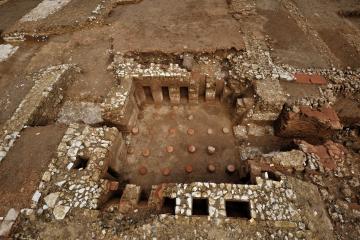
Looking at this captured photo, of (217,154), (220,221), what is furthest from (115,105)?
(220,221)

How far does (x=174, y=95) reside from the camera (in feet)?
20.0

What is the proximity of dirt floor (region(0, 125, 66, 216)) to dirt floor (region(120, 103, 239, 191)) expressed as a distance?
66.6 inches

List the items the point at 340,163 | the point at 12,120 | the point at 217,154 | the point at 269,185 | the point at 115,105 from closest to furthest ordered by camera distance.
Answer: the point at 269,185, the point at 340,163, the point at 12,120, the point at 115,105, the point at 217,154

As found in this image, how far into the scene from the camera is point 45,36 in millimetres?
6785

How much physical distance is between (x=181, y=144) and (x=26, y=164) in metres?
3.16

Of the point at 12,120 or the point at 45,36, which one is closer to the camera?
the point at 12,120

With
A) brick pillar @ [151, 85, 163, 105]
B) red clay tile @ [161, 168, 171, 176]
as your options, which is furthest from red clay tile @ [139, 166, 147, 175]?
brick pillar @ [151, 85, 163, 105]

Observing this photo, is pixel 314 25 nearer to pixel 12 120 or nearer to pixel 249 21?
pixel 249 21

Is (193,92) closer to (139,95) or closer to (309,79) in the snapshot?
(139,95)

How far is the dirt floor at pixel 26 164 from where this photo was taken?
3.58 m

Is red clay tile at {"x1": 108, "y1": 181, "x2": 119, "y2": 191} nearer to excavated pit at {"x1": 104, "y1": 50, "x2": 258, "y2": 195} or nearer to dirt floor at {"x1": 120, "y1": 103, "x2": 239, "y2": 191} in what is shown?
excavated pit at {"x1": 104, "y1": 50, "x2": 258, "y2": 195}

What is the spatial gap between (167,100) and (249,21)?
340cm

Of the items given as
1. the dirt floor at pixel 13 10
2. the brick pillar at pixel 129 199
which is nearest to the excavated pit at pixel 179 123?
the brick pillar at pixel 129 199

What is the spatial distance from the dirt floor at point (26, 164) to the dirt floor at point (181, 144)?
1692 millimetres
